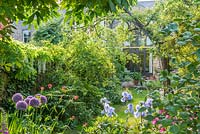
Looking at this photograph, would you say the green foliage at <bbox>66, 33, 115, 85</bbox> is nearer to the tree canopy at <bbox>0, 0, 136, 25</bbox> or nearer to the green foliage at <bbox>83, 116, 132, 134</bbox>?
the green foliage at <bbox>83, 116, 132, 134</bbox>

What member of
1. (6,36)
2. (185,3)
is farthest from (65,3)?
(185,3)

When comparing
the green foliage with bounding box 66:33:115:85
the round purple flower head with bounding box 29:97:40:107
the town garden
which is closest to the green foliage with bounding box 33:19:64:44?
the town garden

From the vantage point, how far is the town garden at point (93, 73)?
1.95 m

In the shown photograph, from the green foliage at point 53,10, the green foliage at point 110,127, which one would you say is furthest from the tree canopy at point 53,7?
the green foliage at point 110,127

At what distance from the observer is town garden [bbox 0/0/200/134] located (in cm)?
195

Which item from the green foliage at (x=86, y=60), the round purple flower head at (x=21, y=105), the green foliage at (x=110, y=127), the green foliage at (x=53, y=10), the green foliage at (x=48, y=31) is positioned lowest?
the green foliage at (x=110, y=127)

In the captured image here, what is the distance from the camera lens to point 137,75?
1338 cm

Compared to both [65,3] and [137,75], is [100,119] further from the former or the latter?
[137,75]

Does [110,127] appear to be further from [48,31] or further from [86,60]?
[48,31]

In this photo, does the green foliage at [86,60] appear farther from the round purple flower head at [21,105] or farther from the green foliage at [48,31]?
the green foliage at [48,31]

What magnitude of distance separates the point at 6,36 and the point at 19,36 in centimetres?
1375

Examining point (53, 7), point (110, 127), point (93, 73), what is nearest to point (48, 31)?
point (93, 73)

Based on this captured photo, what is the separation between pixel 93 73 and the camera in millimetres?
7383

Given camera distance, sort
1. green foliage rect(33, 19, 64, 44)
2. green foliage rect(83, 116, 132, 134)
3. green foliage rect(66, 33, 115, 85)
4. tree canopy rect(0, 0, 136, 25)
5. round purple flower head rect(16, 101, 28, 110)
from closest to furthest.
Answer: tree canopy rect(0, 0, 136, 25)
round purple flower head rect(16, 101, 28, 110)
green foliage rect(83, 116, 132, 134)
green foliage rect(66, 33, 115, 85)
green foliage rect(33, 19, 64, 44)
